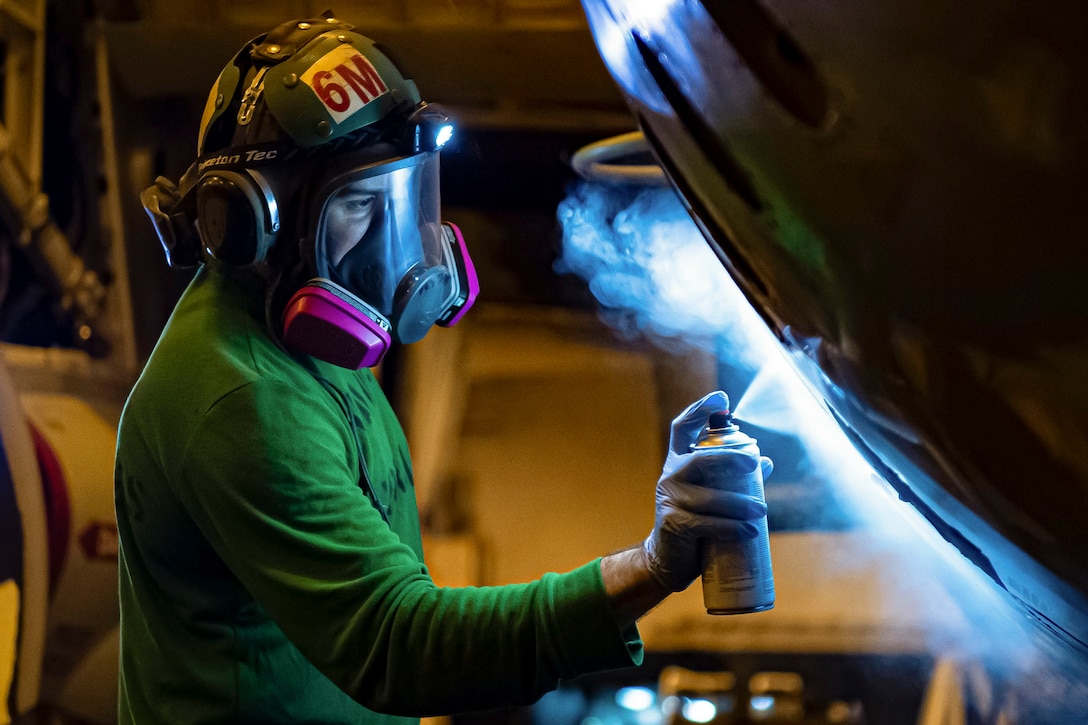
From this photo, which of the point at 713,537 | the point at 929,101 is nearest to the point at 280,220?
the point at 713,537

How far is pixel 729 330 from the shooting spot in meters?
2.06

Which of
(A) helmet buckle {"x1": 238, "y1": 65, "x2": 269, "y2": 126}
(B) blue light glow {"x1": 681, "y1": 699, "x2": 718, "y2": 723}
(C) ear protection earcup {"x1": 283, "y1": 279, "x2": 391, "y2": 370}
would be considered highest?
(A) helmet buckle {"x1": 238, "y1": 65, "x2": 269, "y2": 126}

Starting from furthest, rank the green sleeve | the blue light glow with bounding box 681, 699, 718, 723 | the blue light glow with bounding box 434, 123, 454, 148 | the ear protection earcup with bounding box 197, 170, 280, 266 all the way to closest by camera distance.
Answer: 1. the blue light glow with bounding box 681, 699, 718, 723
2. the blue light glow with bounding box 434, 123, 454, 148
3. the ear protection earcup with bounding box 197, 170, 280, 266
4. the green sleeve

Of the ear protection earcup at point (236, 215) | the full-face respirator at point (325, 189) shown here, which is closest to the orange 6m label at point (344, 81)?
the full-face respirator at point (325, 189)

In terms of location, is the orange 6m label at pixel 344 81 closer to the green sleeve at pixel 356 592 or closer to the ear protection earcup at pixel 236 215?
the ear protection earcup at pixel 236 215

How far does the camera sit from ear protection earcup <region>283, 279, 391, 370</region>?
1.10 m

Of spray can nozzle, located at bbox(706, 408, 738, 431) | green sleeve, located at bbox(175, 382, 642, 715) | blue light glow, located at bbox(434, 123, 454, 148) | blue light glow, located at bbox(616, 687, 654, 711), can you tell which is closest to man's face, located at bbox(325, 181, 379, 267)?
blue light glow, located at bbox(434, 123, 454, 148)

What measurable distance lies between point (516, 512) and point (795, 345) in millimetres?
1320

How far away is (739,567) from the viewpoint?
37.4 inches

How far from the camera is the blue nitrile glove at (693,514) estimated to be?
0.95m

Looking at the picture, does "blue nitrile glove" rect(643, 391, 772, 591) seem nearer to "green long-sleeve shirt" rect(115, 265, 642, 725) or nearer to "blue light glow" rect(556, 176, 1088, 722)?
"green long-sleeve shirt" rect(115, 265, 642, 725)

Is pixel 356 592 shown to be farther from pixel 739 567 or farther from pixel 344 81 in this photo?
pixel 344 81

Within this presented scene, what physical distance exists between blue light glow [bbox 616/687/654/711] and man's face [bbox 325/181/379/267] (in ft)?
4.29

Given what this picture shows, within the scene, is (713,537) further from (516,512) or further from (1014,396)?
(516,512)
